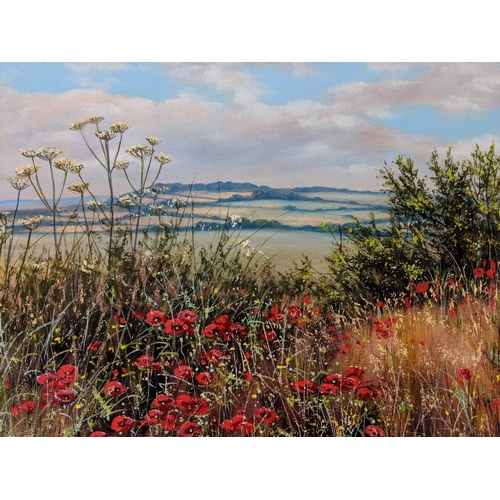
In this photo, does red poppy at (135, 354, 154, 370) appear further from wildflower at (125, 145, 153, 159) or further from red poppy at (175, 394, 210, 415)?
wildflower at (125, 145, 153, 159)

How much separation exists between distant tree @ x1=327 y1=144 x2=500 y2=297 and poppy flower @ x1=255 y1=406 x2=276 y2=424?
88 cm

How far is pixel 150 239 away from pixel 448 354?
198cm

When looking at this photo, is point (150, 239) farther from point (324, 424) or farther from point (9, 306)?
point (324, 424)

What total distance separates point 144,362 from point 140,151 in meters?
1.31

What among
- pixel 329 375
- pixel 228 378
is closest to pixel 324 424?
pixel 329 375

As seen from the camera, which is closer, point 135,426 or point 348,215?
point 135,426

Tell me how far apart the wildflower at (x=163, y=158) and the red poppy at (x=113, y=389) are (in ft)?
4.56

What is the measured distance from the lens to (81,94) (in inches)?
131

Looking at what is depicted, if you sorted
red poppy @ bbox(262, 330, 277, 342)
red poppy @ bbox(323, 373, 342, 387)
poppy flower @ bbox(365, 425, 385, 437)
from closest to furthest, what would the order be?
1. poppy flower @ bbox(365, 425, 385, 437)
2. red poppy @ bbox(323, 373, 342, 387)
3. red poppy @ bbox(262, 330, 277, 342)

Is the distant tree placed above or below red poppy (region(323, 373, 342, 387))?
above

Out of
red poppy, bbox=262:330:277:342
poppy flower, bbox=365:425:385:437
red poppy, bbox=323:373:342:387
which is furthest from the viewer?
red poppy, bbox=262:330:277:342

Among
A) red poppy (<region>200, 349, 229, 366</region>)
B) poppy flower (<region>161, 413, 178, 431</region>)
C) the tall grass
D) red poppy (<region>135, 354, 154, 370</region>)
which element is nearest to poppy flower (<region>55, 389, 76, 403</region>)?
the tall grass

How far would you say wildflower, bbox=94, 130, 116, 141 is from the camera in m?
3.38

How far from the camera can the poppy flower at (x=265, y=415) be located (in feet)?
10.3
